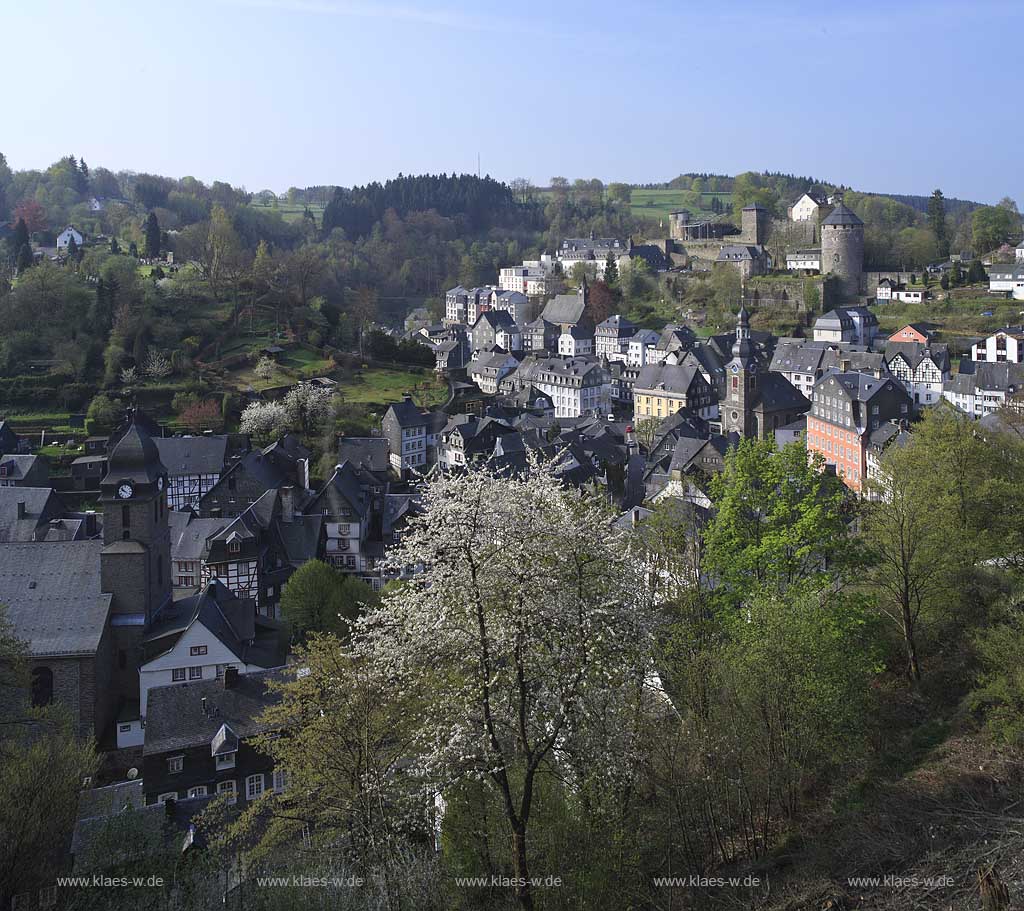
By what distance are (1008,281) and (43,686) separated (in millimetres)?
72688

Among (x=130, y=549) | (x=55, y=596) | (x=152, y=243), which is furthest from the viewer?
(x=152, y=243)

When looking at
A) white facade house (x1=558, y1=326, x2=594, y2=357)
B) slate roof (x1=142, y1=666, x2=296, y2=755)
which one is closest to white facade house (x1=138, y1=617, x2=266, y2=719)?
slate roof (x1=142, y1=666, x2=296, y2=755)

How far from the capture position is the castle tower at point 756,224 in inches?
3775

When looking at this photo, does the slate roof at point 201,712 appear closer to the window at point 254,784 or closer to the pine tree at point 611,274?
the window at point 254,784

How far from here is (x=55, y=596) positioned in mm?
25000

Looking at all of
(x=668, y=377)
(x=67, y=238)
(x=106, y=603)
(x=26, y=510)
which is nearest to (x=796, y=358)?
(x=668, y=377)

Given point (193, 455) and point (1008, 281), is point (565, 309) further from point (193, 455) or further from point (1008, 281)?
point (193, 455)

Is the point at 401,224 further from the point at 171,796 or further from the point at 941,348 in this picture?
the point at 171,796

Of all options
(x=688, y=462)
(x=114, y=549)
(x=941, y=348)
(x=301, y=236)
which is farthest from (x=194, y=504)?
(x=301, y=236)

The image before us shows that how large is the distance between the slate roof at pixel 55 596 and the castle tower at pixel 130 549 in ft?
1.70

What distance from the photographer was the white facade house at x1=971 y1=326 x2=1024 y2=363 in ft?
193

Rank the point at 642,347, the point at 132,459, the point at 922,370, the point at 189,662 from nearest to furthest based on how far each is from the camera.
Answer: the point at 189,662 → the point at 132,459 → the point at 922,370 → the point at 642,347

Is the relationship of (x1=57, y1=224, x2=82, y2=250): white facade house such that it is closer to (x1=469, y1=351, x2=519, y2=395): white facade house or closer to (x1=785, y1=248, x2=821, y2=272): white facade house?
(x1=469, y1=351, x2=519, y2=395): white facade house

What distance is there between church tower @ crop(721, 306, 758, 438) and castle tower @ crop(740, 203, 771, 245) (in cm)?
Answer: 4527
